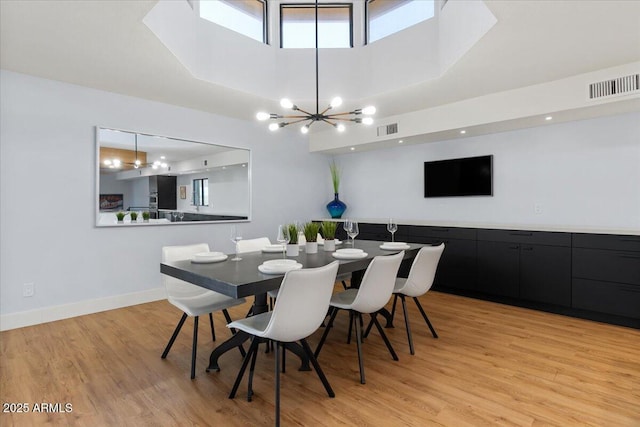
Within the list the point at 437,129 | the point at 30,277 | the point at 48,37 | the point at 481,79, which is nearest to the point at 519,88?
the point at 481,79

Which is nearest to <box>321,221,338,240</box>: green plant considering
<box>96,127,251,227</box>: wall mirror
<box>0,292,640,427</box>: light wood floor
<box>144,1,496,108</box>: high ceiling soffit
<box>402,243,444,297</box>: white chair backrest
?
<box>402,243,444,297</box>: white chair backrest

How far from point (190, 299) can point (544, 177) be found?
4205mm

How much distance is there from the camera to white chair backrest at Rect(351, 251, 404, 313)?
2.34m

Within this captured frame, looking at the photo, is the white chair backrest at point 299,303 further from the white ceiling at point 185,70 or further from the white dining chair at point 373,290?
the white ceiling at point 185,70

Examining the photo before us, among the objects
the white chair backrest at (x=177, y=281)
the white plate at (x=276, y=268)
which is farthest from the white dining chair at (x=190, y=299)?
the white plate at (x=276, y=268)

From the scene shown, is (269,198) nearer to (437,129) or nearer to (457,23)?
(437,129)

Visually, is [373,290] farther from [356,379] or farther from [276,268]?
[276,268]

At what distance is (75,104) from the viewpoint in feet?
12.1

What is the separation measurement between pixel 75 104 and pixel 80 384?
2.89m

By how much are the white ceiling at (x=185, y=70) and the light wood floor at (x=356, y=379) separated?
2.50 m

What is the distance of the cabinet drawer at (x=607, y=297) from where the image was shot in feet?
10.8

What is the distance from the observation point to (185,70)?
3.35 meters

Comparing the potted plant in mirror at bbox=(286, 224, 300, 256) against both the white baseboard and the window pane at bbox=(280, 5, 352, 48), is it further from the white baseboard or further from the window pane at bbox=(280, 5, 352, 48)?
the window pane at bbox=(280, 5, 352, 48)

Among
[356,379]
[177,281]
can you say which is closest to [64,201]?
[177,281]
